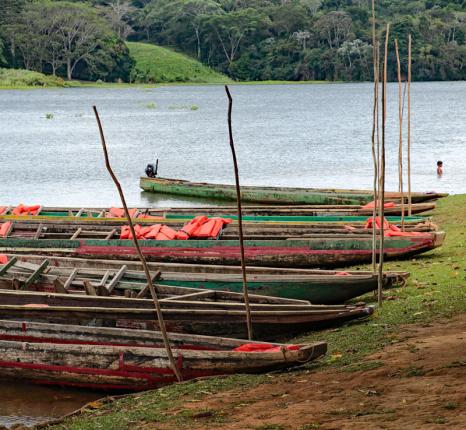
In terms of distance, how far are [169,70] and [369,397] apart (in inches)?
4941

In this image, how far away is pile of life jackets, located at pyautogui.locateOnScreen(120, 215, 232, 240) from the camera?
16.6 meters

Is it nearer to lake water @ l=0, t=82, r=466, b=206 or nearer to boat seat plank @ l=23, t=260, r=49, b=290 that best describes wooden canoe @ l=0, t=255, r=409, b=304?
boat seat plank @ l=23, t=260, r=49, b=290

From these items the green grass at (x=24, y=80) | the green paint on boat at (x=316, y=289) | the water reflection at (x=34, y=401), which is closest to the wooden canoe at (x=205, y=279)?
the green paint on boat at (x=316, y=289)

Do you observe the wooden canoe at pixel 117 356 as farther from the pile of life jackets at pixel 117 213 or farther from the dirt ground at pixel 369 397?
the pile of life jackets at pixel 117 213

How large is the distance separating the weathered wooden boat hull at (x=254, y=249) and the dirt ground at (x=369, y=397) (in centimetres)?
583

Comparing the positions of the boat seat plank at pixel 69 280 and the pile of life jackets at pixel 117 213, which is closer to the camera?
the boat seat plank at pixel 69 280

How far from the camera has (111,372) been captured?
10570 millimetres

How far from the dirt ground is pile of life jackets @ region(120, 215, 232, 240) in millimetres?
7039

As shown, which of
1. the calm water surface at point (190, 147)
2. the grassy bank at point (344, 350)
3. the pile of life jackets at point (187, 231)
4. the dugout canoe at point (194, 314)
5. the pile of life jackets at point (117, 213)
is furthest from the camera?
the calm water surface at point (190, 147)

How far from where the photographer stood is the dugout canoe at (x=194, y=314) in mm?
11000

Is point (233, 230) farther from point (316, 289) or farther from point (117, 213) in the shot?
point (316, 289)

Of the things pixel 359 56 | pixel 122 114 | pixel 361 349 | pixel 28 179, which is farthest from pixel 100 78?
pixel 361 349

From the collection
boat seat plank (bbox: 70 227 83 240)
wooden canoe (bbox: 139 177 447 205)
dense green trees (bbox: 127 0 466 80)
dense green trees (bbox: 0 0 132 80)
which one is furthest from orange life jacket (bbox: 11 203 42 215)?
dense green trees (bbox: 127 0 466 80)

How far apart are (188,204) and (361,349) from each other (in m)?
17.6
